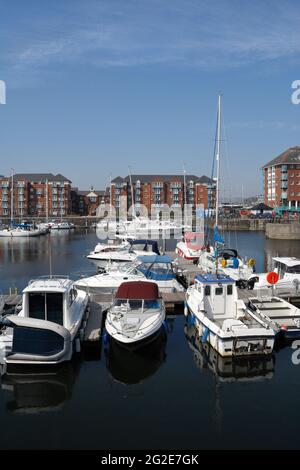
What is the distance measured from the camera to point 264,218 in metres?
100

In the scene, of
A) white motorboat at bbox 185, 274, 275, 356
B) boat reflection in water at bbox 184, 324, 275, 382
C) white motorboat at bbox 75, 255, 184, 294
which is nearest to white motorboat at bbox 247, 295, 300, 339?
white motorboat at bbox 185, 274, 275, 356

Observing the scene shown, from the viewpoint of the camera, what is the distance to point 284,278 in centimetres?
2798

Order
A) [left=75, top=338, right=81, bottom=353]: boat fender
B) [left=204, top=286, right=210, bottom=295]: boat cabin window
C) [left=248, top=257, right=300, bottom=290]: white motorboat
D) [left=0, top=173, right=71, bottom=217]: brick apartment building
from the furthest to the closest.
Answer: [left=0, top=173, right=71, bottom=217]: brick apartment building
[left=248, top=257, right=300, bottom=290]: white motorboat
[left=204, top=286, right=210, bottom=295]: boat cabin window
[left=75, top=338, right=81, bottom=353]: boat fender

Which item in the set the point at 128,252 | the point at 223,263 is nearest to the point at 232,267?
the point at 223,263

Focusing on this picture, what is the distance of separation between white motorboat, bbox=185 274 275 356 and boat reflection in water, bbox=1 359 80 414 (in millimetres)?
5710

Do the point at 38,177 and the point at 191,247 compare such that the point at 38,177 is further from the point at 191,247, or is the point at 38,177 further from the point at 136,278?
the point at 136,278

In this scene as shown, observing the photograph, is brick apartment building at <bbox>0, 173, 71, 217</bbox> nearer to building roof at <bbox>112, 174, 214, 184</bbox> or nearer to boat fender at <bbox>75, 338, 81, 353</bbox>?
building roof at <bbox>112, 174, 214, 184</bbox>

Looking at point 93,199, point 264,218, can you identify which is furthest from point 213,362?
point 93,199

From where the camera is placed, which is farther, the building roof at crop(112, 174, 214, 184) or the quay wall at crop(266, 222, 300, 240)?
the building roof at crop(112, 174, 214, 184)

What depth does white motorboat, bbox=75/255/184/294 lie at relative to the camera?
27.9 m

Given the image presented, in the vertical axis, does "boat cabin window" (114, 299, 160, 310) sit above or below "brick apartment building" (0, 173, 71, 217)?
below

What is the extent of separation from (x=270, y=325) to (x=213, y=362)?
3508mm
